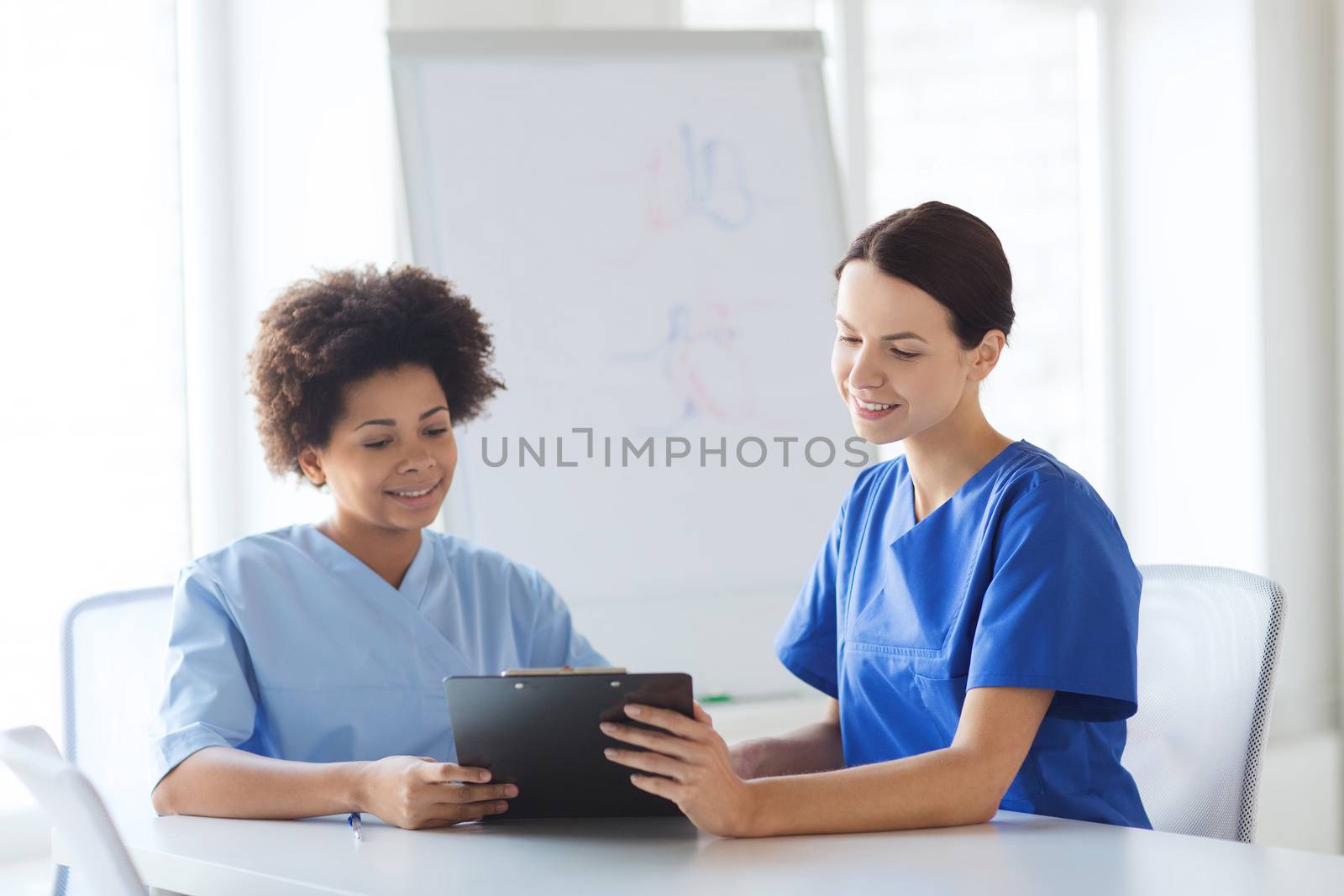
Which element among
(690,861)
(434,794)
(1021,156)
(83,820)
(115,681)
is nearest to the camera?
(83,820)

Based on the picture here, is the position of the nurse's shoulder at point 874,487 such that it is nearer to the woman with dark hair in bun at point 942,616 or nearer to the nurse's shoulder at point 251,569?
the woman with dark hair in bun at point 942,616

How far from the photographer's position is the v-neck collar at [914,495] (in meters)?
1.42

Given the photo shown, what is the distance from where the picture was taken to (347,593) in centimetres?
153

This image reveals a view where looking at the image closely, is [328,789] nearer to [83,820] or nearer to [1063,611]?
[83,820]

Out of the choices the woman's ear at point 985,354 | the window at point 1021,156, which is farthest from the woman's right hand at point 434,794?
the window at point 1021,156

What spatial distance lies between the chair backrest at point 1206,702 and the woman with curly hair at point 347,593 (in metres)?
0.67

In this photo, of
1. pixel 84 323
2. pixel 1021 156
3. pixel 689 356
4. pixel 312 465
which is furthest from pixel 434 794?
pixel 1021 156

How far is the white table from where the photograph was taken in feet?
3.41

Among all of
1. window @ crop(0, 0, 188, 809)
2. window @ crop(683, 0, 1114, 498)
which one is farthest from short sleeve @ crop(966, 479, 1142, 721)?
window @ crop(683, 0, 1114, 498)

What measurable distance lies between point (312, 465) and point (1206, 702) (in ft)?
3.53

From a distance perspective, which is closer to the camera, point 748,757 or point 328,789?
point 328,789

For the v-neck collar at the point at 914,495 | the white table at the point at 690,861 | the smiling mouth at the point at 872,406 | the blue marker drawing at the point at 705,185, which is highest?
the blue marker drawing at the point at 705,185

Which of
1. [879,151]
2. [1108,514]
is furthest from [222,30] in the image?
[1108,514]

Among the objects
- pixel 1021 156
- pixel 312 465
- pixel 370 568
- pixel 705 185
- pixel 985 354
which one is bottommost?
pixel 370 568
